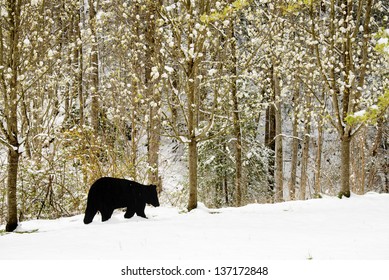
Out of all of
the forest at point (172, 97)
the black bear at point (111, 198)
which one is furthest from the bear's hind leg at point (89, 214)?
the forest at point (172, 97)

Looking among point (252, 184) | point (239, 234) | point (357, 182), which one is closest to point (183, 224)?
point (239, 234)

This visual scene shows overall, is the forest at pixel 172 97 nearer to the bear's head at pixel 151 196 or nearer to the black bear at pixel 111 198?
the bear's head at pixel 151 196

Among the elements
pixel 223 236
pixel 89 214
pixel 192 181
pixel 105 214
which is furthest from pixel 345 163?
pixel 89 214

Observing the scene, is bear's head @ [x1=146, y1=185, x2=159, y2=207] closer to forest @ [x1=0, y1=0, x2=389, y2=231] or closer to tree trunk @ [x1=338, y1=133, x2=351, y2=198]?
forest @ [x1=0, y1=0, x2=389, y2=231]

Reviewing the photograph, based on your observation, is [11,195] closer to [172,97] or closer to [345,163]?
[172,97]

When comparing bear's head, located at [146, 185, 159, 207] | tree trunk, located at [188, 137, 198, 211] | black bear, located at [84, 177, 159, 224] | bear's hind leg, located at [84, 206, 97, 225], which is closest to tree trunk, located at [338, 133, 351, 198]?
tree trunk, located at [188, 137, 198, 211]

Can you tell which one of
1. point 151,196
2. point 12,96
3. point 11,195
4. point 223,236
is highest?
point 12,96

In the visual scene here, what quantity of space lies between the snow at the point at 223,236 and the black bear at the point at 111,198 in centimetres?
20

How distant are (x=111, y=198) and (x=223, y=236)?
2.45m

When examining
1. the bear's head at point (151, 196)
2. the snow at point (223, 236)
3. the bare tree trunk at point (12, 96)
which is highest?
the bare tree trunk at point (12, 96)

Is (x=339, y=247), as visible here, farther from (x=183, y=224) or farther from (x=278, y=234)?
(x=183, y=224)

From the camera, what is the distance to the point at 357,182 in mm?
13539

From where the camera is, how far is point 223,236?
5.55 metres

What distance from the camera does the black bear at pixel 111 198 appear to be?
7.11 metres
